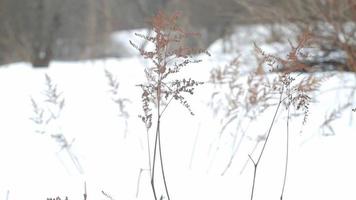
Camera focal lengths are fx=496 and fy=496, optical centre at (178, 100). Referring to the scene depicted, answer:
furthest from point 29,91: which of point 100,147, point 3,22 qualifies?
point 3,22

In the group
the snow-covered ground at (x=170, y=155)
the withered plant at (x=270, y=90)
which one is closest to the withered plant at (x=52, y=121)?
the snow-covered ground at (x=170, y=155)

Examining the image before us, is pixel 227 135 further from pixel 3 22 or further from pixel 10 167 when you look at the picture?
Result: pixel 3 22

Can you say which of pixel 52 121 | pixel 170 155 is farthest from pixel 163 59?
pixel 52 121

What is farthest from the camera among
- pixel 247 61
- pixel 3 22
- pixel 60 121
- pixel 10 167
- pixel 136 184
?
pixel 3 22

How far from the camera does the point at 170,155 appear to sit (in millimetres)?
2477

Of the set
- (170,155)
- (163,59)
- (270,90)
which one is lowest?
(170,155)

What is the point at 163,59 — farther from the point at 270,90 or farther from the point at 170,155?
the point at 170,155

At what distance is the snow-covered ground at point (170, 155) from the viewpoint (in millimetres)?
2018

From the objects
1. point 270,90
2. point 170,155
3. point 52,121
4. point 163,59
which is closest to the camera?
point 163,59

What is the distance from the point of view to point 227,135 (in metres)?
2.78

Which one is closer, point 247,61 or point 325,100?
point 325,100

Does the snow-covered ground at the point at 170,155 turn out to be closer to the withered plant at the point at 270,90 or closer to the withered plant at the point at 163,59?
the withered plant at the point at 270,90

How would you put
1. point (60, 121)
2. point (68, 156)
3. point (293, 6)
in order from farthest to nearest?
point (293, 6) < point (60, 121) < point (68, 156)

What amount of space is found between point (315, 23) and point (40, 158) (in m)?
2.24
